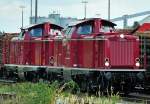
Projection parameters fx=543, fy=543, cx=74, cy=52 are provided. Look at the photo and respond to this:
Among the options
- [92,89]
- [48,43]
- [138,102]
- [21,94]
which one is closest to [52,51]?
[48,43]

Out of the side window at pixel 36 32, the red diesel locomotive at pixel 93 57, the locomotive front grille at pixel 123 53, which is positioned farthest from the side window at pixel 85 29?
the side window at pixel 36 32

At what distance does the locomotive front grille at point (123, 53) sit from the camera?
66.7 ft

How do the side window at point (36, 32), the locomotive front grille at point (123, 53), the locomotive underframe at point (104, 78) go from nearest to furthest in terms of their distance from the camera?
the locomotive underframe at point (104, 78) → the locomotive front grille at point (123, 53) → the side window at point (36, 32)

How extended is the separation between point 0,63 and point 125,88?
12.8 metres

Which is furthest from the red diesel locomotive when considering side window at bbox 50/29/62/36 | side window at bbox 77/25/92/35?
side window at bbox 50/29/62/36

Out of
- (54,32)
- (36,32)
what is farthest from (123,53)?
(36,32)

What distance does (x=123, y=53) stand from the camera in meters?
20.6

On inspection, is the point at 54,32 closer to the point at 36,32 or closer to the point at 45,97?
the point at 36,32

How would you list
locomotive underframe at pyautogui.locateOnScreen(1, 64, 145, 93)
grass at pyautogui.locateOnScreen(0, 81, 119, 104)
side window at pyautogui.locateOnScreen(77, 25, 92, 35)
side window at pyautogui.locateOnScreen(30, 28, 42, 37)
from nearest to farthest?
grass at pyautogui.locateOnScreen(0, 81, 119, 104)
locomotive underframe at pyautogui.locateOnScreen(1, 64, 145, 93)
side window at pyautogui.locateOnScreen(77, 25, 92, 35)
side window at pyautogui.locateOnScreen(30, 28, 42, 37)

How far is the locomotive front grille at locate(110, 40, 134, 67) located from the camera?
2034 centimetres

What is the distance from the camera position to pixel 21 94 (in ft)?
44.1

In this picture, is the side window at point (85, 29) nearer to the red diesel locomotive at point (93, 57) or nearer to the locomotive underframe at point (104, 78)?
the red diesel locomotive at point (93, 57)

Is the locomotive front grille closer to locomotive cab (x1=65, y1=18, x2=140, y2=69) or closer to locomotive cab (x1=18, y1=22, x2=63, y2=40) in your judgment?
locomotive cab (x1=65, y1=18, x2=140, y2=69)

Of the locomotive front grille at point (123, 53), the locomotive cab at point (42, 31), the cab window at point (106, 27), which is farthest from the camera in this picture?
the locomotive cab at point (42, 31)
